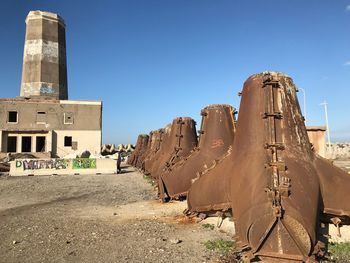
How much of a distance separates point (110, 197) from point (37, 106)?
27445mm

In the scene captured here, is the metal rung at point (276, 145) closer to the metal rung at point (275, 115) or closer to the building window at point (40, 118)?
the metal rung at point (275, 115)

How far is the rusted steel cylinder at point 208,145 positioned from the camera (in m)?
10.8

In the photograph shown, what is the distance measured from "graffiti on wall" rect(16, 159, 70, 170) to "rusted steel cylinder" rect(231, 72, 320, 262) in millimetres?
19966

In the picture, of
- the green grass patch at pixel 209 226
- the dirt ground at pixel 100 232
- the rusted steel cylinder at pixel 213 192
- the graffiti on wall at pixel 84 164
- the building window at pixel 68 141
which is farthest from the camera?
the building window at pixel 68 141

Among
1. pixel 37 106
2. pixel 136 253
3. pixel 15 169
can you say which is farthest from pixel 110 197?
pixel 37 106

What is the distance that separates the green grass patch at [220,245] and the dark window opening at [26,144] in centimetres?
3534

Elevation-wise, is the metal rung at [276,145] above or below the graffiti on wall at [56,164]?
above

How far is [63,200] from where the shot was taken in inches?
522

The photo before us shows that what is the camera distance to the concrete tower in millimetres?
39500

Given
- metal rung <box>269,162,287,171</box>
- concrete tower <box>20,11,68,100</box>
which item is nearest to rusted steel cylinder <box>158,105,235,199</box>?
metal rung <box>269,162,287,171</box>

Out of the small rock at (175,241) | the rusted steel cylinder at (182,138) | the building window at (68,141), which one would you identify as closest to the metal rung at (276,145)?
the small rock at (175,241)

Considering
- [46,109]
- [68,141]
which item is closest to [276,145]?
[68,141]

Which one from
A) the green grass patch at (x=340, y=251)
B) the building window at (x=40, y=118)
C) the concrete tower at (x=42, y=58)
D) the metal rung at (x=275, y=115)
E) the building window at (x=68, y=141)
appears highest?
the concrete tower at (x=42, y=58)

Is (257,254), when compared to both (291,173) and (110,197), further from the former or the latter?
(110,197)
